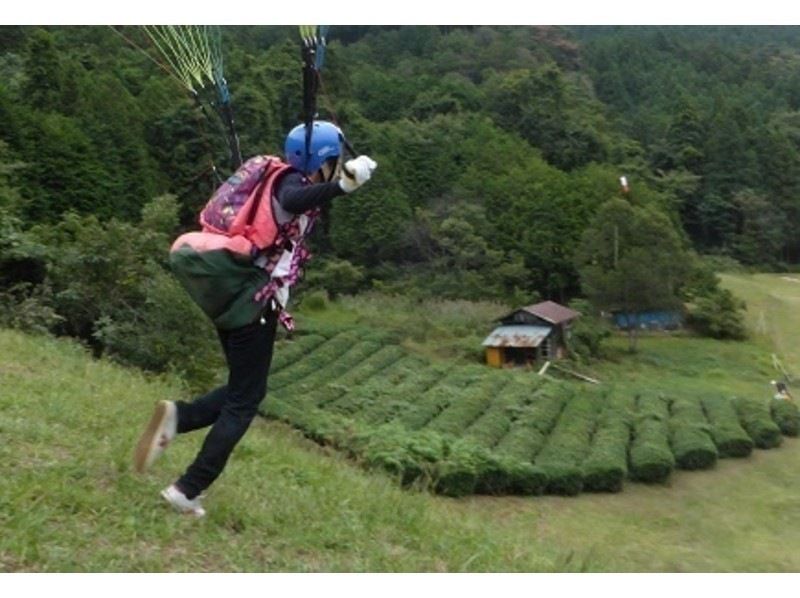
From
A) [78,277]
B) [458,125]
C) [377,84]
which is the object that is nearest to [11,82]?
[78,277]

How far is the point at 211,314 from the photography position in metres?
3.74

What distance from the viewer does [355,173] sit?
3.46m

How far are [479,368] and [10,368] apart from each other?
20586 millimetres

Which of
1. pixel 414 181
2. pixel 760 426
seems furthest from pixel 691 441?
pixel 414 181

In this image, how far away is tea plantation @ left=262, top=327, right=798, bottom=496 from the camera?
49.8 feet

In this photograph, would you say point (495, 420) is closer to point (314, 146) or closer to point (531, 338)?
point (531, 338)

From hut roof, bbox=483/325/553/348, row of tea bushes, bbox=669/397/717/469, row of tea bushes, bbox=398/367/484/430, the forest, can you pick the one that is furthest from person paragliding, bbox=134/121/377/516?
hut roof, bbox=483/325/553/348

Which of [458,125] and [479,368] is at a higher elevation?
[458,125]

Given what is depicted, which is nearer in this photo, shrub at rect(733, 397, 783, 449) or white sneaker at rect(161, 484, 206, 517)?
white sneaker at rect(161, 484, 206, 517)

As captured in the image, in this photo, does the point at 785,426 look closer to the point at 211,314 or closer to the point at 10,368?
the point at 10,368

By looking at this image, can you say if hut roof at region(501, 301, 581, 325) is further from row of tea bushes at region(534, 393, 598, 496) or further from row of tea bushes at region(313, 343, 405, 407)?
row of tea bushes at region(534, 393, 598, 496)

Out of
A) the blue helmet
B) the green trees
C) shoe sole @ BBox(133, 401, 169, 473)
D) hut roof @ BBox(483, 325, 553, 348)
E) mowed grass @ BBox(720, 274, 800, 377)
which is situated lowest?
mowed grass @ BBox(720, 274, 800, 377)

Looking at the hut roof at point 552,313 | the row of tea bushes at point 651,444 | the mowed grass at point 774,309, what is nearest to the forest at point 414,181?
the mowed grass at point 774,309

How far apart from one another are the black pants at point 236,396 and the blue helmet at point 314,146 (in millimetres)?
554
